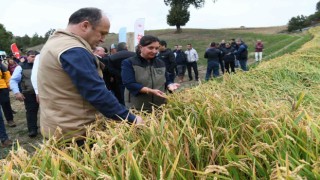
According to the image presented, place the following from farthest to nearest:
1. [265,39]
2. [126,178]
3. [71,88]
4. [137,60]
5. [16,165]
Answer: [265,39] → [137,60] → [71,88] → [16,165] → [126,178]

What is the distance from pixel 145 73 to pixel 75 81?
1.56 metres

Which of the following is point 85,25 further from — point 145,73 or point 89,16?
point 145,73

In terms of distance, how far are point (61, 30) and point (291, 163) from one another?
1.67 metres

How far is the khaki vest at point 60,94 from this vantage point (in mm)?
2107

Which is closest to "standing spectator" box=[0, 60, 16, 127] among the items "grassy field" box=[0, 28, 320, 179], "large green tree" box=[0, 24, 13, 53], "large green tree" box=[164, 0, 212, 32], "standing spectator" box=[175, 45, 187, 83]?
"grassy field" box=[0, 28, 320, 179]

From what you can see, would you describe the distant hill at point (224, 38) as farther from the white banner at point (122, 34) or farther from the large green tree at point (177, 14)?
the white banner at point (122, 34)

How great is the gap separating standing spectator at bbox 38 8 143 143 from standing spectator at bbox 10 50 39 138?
439 centimetres

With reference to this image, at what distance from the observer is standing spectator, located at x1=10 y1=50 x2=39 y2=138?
636 centimetres

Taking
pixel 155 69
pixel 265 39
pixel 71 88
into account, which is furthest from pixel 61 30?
pixel 265 39

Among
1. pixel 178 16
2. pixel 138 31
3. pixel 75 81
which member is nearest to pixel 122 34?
pixel 138 31

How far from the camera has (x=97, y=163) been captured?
5.33 ft

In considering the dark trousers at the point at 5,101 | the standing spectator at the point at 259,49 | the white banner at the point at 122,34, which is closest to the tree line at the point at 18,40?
the standing spectator at the point at 259,49

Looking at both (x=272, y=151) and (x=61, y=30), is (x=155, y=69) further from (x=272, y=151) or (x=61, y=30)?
(x=272, y=151)

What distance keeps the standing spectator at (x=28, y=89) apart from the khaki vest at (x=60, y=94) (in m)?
4.43
